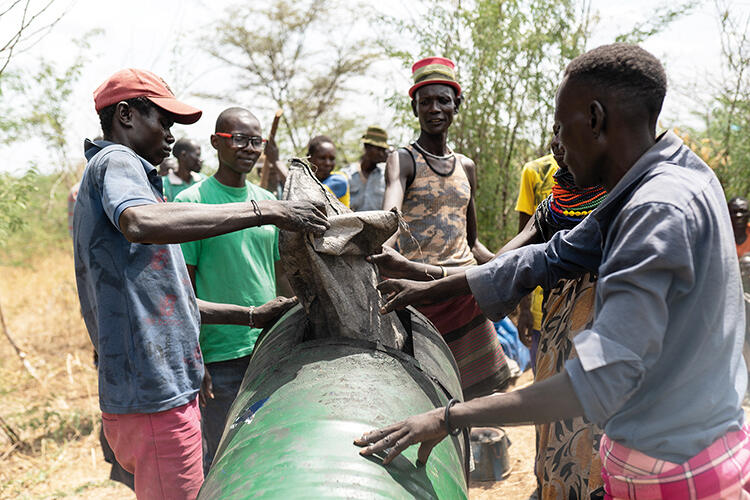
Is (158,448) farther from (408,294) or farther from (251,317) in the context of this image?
(408,294)

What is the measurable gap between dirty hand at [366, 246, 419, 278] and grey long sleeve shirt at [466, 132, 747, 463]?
114 centimetres

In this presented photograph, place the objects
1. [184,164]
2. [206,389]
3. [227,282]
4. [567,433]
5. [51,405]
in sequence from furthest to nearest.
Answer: [184,164], [51,405], [227,282], [206,389], [567,433]

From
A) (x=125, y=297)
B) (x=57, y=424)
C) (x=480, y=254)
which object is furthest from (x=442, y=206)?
(x=57, y=424)

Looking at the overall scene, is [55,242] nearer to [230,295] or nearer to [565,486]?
[230,295]

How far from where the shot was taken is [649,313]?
1.28 m

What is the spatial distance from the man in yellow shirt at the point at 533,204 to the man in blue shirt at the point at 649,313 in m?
2.30

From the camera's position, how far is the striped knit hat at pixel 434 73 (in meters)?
3.64

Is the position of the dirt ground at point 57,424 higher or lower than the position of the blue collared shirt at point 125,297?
lower

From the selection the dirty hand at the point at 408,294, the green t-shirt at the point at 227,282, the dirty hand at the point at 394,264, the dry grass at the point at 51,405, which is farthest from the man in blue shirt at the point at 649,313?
the dry grass at the point at 51,405

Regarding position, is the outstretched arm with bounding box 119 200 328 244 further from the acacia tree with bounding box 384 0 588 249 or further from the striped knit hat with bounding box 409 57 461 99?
the acacia tree with bounding box 384 0 588 249

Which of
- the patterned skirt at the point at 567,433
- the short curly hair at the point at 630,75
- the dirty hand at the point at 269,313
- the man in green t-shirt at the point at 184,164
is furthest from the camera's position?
the man in green t-shirt at the point at 184,164

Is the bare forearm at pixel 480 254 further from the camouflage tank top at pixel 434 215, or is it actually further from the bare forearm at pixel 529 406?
the bare forearm at pixel 529 406

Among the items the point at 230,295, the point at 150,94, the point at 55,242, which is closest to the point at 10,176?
the point at 230,295

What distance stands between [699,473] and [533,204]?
8.72 feet
